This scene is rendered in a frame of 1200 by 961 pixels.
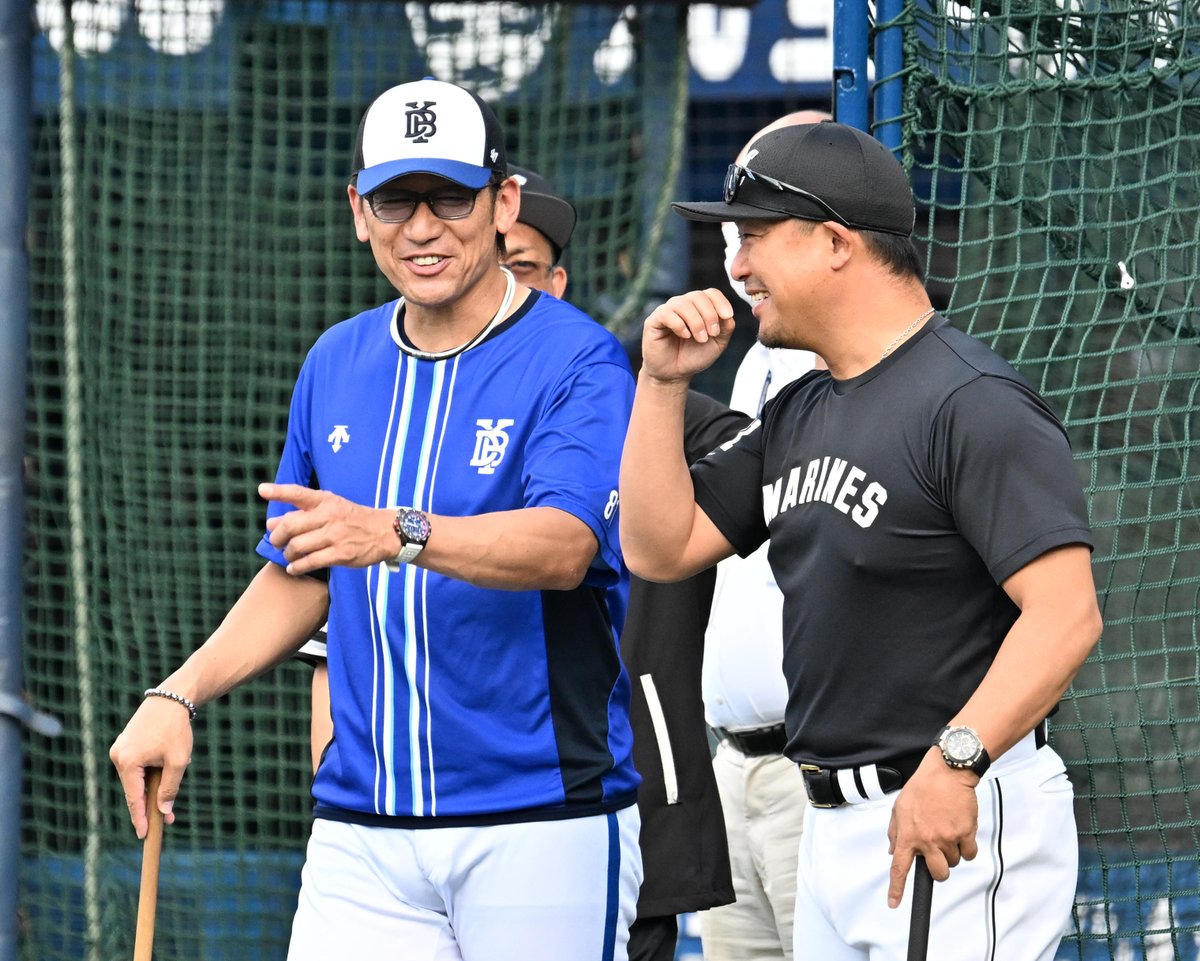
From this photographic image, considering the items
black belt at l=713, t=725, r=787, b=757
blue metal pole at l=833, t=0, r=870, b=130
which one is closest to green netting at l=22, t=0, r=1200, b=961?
blue metal pole at l=833, t=0, r=870, b=130

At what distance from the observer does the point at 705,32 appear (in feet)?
18.2

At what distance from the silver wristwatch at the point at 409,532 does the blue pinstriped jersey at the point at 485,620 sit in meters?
0.21

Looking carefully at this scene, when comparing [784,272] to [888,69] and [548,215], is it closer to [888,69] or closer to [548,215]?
[888,69]

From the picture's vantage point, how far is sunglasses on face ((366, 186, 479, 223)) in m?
2.77

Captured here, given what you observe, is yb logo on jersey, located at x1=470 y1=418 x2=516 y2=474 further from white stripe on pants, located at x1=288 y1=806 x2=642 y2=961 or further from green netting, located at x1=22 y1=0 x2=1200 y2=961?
green netting, located at x1=22 y1=0 x2=1200 y2=961

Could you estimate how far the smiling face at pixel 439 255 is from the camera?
274 centimetres

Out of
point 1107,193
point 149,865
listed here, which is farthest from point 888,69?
point 149,865

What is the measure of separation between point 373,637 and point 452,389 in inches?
16.1

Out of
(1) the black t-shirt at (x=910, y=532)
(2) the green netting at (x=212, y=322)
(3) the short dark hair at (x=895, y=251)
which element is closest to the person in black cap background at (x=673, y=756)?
(1) the black t-shirt at (x=910, y=532)

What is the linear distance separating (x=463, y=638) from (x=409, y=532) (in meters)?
0.29

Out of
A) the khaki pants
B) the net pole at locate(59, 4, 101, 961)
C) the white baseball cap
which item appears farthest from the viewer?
the net pole at locate(59, 4, 101, 961)

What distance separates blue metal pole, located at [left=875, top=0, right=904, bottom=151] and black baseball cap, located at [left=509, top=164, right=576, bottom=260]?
0.73 metres

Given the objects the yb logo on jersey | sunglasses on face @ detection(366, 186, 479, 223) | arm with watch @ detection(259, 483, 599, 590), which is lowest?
arm with watch @ detection(259, 483, 599, 590)

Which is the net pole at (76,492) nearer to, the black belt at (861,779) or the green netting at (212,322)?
the green netting at (212,322)
